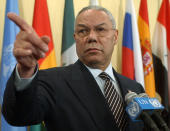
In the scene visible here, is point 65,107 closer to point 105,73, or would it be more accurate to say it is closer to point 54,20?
point 105,73

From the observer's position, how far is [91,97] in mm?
1299

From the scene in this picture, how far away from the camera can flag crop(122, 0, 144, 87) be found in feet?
10.0

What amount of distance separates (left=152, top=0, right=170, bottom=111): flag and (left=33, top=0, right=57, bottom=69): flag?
5.04 ft

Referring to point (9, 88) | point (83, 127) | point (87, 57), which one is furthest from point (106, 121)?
point (9, 88)

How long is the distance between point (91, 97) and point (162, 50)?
2316 mm

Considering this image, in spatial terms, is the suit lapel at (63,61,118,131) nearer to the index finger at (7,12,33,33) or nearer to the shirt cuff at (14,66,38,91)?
the shirt cuff at (14,66,38,91)

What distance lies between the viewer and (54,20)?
292cm

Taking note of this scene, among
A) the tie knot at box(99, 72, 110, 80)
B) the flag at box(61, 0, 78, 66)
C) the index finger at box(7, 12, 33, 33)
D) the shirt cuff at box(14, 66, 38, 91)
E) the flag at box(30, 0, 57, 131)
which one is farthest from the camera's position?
the flag at box(61, 0, 78, 66)

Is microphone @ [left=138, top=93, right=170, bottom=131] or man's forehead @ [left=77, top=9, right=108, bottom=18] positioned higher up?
man's forehead @ [left=77, top=9, right=108, bottom=18]

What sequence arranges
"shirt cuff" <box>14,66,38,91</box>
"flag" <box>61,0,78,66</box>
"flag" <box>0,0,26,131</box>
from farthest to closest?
"flag" <box>61,0,78,66</box>
"flag" <box>0,0,26,131</box>
"shirt cuff" <box>14,66,38,91</box>

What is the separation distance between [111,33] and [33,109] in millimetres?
897

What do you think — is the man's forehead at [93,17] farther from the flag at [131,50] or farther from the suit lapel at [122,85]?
the flag at [131,50]

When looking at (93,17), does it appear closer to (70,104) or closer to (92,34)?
(92,34)

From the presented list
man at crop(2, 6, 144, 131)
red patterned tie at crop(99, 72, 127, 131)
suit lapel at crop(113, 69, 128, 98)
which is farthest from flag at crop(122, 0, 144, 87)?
red patterned tie at crop(99, 72, 127, 131)
